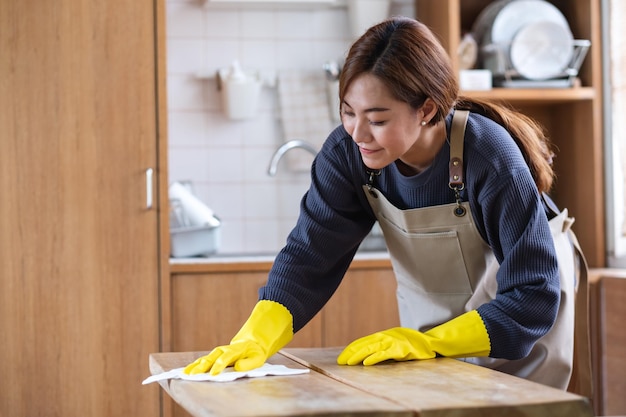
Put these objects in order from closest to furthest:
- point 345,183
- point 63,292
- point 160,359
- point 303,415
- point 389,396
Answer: point 303,415
point 389,396
point 160,359
point 345,183
point 63,292

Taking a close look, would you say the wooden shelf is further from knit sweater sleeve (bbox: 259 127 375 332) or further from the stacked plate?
knit sweater sleeve (bbox: 259 127 375 332)

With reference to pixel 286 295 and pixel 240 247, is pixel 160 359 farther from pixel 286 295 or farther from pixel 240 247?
pixel 240 247

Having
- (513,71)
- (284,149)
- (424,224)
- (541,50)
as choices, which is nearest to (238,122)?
(284,149)

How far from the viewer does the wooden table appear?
111 centimetres

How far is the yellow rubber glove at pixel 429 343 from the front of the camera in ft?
4.99

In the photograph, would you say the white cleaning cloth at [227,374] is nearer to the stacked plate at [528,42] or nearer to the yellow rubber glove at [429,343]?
the yellow rubber glove at [429,343]

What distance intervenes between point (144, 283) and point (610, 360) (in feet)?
5.04

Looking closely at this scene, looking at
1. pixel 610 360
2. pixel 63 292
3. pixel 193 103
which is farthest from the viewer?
pixel 193 103

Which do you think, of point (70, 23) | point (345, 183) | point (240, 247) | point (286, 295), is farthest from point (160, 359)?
point (240, 247)

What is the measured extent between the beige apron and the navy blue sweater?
3 centimetres

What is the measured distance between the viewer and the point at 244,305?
2.79 metres

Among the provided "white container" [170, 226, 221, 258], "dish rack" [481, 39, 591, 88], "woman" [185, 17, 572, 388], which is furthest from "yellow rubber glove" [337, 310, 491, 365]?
"dish rack" [481, 39, 591, 88]

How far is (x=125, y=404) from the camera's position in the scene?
2.69m

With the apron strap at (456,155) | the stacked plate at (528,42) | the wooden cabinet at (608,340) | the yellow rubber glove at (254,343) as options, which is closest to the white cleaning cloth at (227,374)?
the yellow rubber glove at (254,343)
